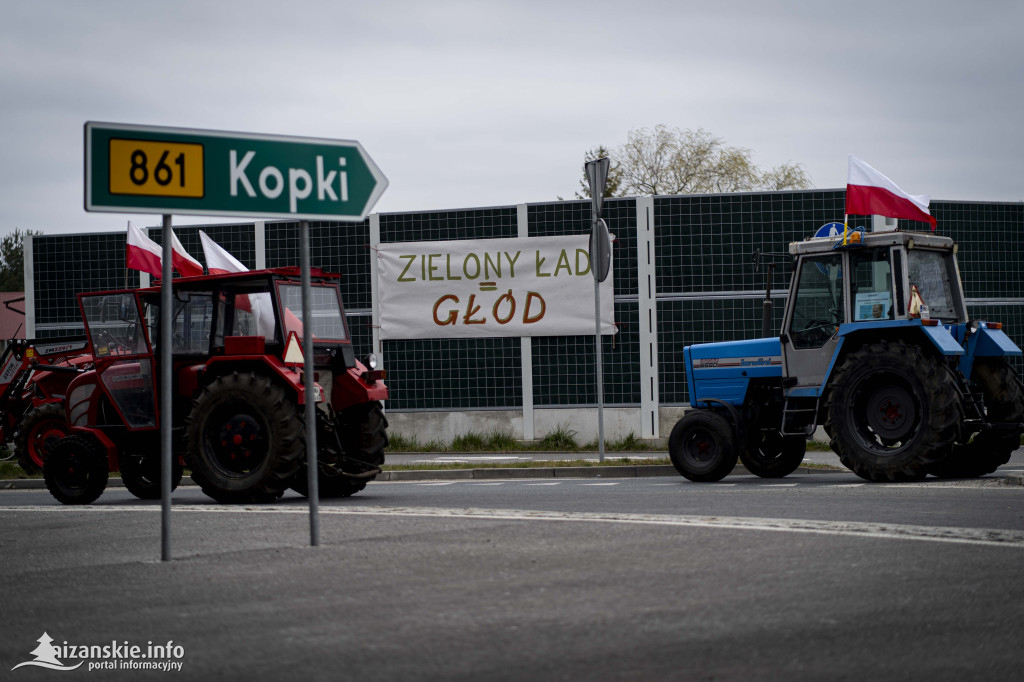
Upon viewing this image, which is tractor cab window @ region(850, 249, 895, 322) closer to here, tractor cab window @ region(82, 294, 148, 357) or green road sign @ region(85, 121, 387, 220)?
green road sign @ region(85, 121, 387, 220)

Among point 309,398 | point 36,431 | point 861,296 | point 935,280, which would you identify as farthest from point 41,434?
point 935,280

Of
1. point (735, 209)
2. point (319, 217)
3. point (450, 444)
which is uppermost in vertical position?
point (735, 209)

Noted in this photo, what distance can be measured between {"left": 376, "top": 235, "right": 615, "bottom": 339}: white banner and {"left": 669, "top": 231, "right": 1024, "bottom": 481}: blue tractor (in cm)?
912

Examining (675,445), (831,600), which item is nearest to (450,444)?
(675,445)

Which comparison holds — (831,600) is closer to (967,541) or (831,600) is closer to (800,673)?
(800,673)

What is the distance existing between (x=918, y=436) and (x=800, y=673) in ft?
28.8

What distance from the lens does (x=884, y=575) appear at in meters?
6.67

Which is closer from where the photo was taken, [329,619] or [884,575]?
[329,619]

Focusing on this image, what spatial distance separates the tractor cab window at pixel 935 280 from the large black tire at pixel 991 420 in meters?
0.70

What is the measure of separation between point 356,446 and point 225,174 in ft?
20.6

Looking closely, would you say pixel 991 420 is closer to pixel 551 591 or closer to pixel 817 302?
pixel 817 302

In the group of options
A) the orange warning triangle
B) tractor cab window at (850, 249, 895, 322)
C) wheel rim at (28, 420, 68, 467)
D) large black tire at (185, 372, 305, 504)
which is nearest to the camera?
large black tire at (185, 372, 305, 504)

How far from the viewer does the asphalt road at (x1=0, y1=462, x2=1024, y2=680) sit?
5016 millimetres

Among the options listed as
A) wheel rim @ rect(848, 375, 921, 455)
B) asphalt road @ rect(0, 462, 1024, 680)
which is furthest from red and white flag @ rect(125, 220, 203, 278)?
wheel rim @ rect(848, 375, 921, 455)
